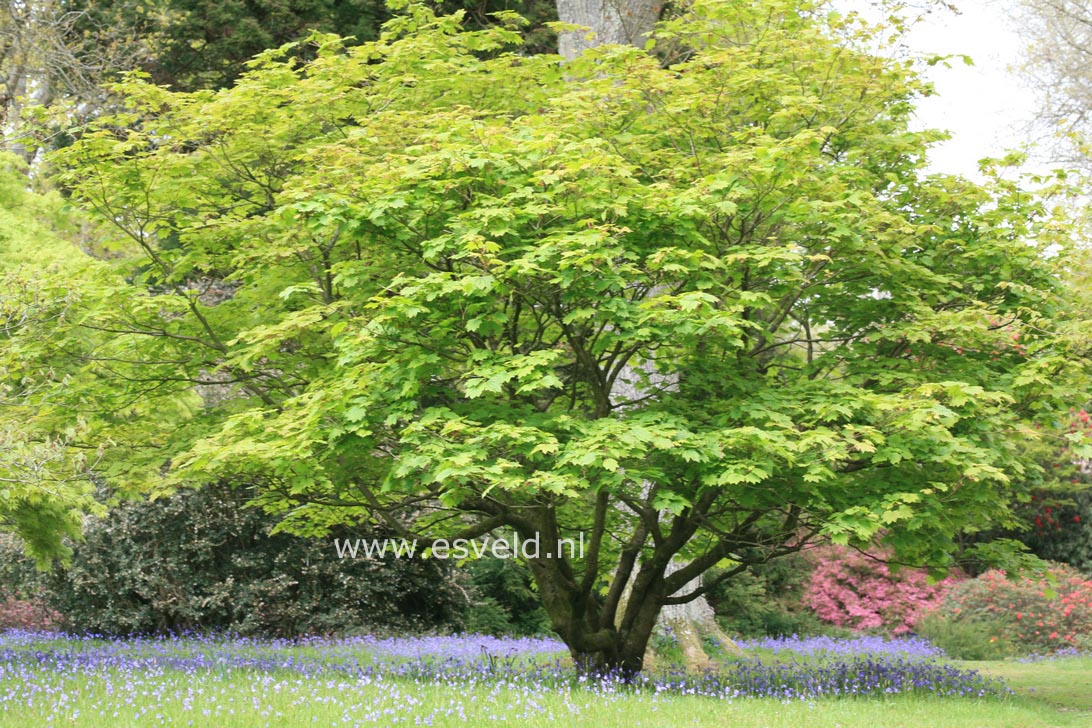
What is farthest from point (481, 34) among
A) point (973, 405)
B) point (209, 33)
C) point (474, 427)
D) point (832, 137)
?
point (209, 33)

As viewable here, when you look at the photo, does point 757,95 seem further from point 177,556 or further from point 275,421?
point 177,556

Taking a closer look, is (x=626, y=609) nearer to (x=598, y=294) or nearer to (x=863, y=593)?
(x=598, y=294)

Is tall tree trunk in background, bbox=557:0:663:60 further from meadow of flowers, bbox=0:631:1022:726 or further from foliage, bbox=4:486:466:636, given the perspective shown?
foliage, bbox=4:486:466:636

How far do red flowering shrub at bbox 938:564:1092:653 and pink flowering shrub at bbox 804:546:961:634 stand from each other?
2.93ft

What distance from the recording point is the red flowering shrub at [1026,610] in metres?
17.8

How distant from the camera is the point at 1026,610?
712 inches

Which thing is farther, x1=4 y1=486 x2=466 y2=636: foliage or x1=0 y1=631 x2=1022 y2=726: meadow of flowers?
x1=4 y1=486 x2=466 y2=636: foliage

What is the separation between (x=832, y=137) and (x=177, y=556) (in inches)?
432

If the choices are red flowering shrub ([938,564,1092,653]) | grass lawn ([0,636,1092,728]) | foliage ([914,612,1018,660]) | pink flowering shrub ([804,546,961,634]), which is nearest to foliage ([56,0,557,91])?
grass lawn ([0,636,1092,728])

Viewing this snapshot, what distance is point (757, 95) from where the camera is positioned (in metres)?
8.50

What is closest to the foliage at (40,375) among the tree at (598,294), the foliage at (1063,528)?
the tree at (598,294)

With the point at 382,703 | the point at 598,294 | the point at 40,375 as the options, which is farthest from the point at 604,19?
the point at 382,703

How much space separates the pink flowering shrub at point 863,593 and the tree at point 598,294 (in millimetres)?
10576

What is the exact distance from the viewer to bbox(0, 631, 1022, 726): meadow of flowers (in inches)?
284
